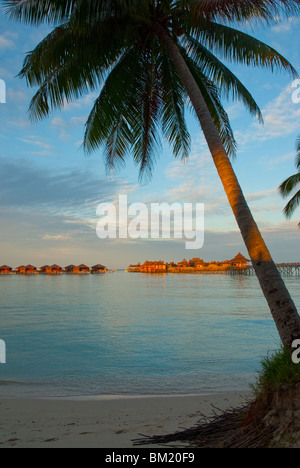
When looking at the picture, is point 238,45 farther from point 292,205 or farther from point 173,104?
point 292,205

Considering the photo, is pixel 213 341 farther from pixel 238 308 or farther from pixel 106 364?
pixel 238 308

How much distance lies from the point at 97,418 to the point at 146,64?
8.04m

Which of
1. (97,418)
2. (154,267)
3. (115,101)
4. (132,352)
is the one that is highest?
(115,101)

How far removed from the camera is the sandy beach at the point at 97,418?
4848mm

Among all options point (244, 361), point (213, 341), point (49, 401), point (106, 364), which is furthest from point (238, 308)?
point (49, 401)

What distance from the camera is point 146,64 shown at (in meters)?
8.82

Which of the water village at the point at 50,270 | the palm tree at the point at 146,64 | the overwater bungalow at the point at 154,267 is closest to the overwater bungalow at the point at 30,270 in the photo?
the water village at the point at 50,270

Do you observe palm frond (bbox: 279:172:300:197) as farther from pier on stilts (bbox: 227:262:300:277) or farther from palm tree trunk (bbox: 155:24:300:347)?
pier on stilts (bbox: 227:262:300:277)

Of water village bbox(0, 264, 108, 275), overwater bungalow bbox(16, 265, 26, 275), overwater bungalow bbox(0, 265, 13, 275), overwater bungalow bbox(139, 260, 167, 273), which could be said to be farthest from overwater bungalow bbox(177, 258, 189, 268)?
overwater bungalow bbox(0, 265, 13, 275)

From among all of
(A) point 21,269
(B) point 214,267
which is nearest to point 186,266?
(B) point 214,267

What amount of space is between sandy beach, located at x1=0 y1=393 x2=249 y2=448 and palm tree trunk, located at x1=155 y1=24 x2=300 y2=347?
2082mm

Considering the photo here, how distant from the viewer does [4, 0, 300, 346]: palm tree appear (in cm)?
637

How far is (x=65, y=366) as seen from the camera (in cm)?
1169
